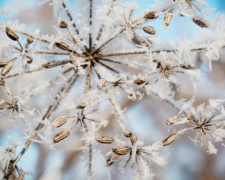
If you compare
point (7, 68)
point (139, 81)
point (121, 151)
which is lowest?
point (121, 151)

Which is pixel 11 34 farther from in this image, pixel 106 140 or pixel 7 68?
pixel 106 140

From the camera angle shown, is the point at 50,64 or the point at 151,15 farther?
the point at 50,64

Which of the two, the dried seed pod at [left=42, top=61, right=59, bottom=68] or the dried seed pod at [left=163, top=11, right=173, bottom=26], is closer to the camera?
the dried seed pod at [left=163, top=11, right=173, bottom=26]

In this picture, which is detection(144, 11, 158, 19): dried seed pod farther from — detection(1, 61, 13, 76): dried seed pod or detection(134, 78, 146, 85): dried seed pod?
detection(1, 61, 13, 76): dried seed pod

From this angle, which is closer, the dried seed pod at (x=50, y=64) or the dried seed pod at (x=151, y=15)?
the dried seed pod at (x=151, y=15)

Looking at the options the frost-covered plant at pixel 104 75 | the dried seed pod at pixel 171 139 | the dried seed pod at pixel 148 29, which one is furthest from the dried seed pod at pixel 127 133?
the dried seed pod at pixel 148 29

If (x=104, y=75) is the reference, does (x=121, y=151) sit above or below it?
below

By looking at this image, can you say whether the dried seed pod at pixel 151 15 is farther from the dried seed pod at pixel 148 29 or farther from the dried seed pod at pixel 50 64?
the dried seed pod at pixel 50 64

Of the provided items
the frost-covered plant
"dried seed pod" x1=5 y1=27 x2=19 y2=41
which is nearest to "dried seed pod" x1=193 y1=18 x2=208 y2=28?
the frost-covered plant

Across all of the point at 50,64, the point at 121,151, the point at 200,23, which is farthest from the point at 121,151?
the point at 200,23

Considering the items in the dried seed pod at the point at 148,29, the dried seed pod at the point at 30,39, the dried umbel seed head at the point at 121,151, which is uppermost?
the dried seed pod at the point at 30,39
